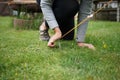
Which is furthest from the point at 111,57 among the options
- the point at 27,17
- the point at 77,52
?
the point at 27,17

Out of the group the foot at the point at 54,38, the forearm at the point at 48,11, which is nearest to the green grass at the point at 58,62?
the foot at the point at 54,38

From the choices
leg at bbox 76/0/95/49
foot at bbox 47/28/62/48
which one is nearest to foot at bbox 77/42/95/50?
leg at bbox 76/0/95/49

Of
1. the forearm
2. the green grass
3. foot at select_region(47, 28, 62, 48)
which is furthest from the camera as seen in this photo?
the forearm

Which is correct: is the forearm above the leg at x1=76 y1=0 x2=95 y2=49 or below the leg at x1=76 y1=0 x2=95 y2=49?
above

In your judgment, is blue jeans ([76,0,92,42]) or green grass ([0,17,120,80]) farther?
blue jeans ([76,0,92,42])

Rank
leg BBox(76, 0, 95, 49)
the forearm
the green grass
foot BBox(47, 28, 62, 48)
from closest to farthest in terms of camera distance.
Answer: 1. the green grass
2. foot BBox(47, 28, 62, 48)
3. the forearm
4. leg BBox(76, 0, 95, 49)

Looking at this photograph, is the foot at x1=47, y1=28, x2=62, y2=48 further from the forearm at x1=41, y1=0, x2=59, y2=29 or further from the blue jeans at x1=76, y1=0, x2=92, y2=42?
the blue jeans at x1=76, y1=0, x2=92, y2=42

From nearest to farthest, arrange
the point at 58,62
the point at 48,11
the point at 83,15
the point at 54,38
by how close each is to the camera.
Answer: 1. the point at 58,62
2. the point at 54,38
3. the point at 48,11
4. the point at 83,15

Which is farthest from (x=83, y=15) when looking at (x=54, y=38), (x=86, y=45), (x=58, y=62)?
(x=58, y=62)

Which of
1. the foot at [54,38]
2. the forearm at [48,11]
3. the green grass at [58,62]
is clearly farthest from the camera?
the forearm at [48,11]

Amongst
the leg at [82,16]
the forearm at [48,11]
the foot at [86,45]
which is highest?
the forearm at [48,11]

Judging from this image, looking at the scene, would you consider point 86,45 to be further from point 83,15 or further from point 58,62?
point 58,62

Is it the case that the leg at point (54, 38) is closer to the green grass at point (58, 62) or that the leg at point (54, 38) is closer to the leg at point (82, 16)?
the green grass at point (58, 62)

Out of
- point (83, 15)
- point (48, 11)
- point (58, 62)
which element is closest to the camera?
point (58, 62)
